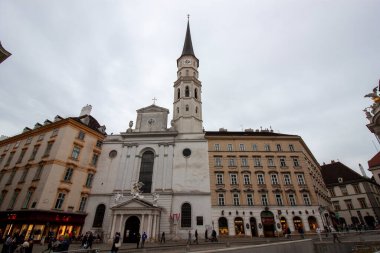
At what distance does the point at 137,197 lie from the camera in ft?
91.0

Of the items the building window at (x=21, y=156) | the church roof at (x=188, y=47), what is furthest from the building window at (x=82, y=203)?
the church roof at (x=188, y=47)

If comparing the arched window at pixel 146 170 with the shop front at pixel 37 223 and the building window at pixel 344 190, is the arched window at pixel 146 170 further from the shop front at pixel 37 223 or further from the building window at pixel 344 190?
the building window at pixel 344 190

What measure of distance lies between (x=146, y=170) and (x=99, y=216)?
346 inches

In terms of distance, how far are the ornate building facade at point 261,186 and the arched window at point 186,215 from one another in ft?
11.1

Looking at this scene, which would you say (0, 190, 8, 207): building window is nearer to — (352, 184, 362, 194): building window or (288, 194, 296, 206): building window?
(288, 194, 296, 206): building window

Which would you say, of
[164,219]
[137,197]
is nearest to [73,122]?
[137,197]

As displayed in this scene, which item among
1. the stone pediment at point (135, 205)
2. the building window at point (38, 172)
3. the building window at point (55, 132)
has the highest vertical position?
the building window at point (55, 132)

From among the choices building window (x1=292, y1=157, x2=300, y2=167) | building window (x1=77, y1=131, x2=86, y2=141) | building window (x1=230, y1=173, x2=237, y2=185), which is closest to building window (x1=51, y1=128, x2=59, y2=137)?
building window (x1=77, y1=131, x2=86, y2=141)

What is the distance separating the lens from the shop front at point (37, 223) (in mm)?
23031

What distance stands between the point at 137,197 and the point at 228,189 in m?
12.6

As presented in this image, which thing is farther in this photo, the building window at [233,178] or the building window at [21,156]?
the building window at [21,156]

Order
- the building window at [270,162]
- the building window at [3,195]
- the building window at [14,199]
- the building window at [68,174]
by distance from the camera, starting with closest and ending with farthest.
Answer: the building window at [14,199]
the building window at [68,174]
the building window at [3,195]
the building window at [270,162]

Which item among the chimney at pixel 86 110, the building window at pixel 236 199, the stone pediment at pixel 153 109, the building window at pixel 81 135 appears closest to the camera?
the building window at pixel 236 199

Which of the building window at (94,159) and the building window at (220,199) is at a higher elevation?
the building window at (94,159)
